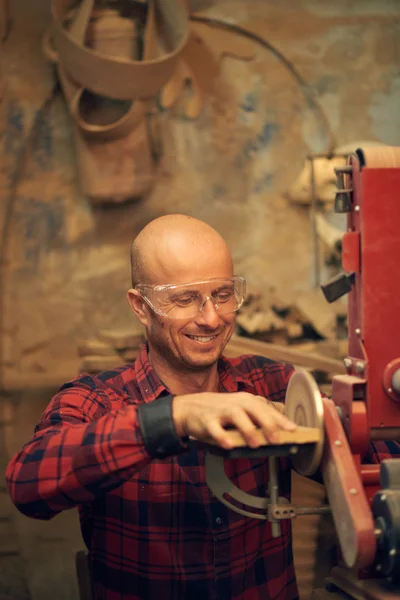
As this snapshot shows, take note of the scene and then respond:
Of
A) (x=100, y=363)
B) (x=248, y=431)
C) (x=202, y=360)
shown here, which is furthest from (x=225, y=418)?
(x=100, y=363)

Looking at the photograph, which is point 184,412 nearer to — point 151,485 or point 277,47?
point 151,485

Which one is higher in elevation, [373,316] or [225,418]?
[373,316]

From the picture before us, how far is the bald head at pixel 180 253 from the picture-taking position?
2107 millimetres

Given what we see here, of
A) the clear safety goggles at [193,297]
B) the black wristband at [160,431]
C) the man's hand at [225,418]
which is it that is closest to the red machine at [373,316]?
the man's hand at [225,418]

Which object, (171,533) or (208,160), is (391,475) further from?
(208,160)

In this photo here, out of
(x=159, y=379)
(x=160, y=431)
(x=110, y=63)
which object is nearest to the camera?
(x=160, y=431)

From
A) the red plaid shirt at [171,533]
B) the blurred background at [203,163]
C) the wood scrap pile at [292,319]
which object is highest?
the blurred background at [203,163]

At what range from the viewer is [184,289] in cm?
208

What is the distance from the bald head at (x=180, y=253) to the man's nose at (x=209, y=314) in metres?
0.08

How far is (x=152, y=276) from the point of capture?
2178 mm

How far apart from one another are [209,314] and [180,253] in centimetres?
21

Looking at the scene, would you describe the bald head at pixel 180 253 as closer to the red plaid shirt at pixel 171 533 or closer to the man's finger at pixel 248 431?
the red plaid shirt at pixel 171 533

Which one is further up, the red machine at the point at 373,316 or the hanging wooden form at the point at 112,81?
the hanging wooden form at the point at 112,81

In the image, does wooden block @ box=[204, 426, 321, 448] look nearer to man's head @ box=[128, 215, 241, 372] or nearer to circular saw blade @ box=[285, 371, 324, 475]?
circular saw blade @ box=[285, 371, 324, 475]
